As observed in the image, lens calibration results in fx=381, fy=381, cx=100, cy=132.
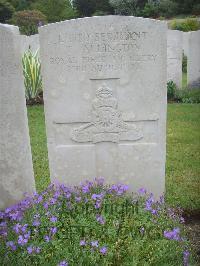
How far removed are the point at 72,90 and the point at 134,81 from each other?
1.96 feet

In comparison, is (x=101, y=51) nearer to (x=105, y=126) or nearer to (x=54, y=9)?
(x=105, y=126)

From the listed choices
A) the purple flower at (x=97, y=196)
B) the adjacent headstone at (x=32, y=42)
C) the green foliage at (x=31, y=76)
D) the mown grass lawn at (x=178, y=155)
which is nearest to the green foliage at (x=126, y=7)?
the adjacent headstone at (x=32, y=42)

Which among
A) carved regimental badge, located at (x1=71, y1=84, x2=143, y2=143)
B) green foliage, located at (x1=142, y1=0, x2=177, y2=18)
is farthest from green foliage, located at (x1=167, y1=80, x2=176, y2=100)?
green foliage, located at (x1=142, y1=0, x2=177, y2=18)

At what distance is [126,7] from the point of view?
3712cm

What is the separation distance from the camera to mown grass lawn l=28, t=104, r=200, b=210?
454 centimetres

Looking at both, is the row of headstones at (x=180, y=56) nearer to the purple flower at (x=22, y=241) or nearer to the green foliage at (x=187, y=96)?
the green foliage at (x=187, y=96)

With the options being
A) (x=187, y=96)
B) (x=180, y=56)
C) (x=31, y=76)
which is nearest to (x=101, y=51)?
(x=31, y=76)

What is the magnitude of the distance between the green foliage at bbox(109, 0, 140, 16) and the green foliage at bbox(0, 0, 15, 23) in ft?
32.3

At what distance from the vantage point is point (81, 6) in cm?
4356

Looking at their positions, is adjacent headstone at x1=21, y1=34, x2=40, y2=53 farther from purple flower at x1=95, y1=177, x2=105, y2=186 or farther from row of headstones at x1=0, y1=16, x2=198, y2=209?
purple flower at x1=95, y1=177, x2=105, y2=186

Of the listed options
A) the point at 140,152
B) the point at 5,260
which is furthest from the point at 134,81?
the point at 5,260

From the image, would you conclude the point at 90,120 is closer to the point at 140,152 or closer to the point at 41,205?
the point at 140,152

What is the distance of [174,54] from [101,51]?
7591 millimetres

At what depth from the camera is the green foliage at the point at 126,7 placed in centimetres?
3681
